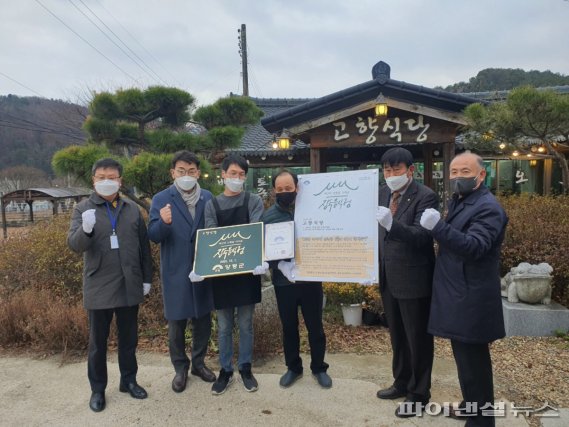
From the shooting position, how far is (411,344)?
2.81m

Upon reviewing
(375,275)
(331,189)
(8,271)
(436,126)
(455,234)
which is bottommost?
(8,271)

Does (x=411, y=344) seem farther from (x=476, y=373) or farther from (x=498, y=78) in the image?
(x=498, y=78)

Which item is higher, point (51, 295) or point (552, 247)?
point (552, 247)

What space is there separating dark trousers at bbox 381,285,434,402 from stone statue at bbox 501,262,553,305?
2.17 m

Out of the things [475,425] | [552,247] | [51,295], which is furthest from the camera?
[51,295]

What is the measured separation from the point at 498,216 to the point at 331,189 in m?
1.26

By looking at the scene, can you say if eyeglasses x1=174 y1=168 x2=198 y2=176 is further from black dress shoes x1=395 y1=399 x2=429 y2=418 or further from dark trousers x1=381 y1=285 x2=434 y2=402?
black dress shoes x1=395 y1=399 x2=429 y2=418

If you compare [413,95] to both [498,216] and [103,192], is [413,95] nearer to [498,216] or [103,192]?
[498,216]

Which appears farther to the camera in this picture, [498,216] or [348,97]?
[348,97]

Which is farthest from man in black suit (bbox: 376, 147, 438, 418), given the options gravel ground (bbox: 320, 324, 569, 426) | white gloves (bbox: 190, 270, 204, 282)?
white gloves (bbox: 190, 270, 204, 282)

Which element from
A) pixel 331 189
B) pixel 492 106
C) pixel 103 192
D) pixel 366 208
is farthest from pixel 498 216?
pixel 492 106

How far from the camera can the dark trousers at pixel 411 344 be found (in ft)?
9.11

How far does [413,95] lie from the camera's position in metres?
7.84

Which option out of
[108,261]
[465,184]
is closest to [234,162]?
[108,261]
